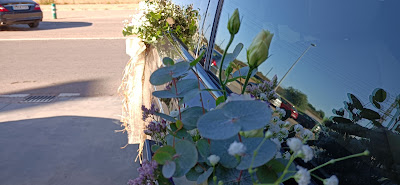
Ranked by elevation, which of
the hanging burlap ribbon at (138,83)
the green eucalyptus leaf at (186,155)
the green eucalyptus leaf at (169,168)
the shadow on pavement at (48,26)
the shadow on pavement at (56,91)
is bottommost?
the shadow on pavement at (48,26)

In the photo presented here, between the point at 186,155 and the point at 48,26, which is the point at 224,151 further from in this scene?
the point at 48,26

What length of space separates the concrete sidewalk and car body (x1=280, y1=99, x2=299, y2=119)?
7.68ft

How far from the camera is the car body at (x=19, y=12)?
452 inches

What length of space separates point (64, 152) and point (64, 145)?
0.50ft

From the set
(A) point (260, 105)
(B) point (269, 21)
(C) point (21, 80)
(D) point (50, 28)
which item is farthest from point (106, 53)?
(A) point (260, 105)

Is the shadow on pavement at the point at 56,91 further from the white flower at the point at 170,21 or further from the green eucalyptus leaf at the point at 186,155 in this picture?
the green eucalyptus leaf at the point at 186,155

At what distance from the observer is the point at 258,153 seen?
2.31 feet

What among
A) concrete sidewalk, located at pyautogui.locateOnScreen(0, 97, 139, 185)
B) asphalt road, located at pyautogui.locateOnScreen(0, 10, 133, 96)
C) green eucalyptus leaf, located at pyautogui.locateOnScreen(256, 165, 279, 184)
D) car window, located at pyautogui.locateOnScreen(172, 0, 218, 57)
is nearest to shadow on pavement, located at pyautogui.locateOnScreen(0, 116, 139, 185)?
concrete sidewalk, located at pyautogui.locateOnScreen(0, 97, 139, 185)

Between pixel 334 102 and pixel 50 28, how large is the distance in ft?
41.4

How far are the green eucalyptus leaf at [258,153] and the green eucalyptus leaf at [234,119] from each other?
0.06m

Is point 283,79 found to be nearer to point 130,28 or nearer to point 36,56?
point 130,28

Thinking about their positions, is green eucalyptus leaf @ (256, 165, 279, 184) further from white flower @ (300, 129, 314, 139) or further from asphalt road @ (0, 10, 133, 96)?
asphalt road @ (0, 10, 133, 96)

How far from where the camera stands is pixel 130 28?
3.14m

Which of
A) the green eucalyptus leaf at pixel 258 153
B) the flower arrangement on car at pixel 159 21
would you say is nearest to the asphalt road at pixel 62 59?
the flower arrangement on car at pixel 159 21
